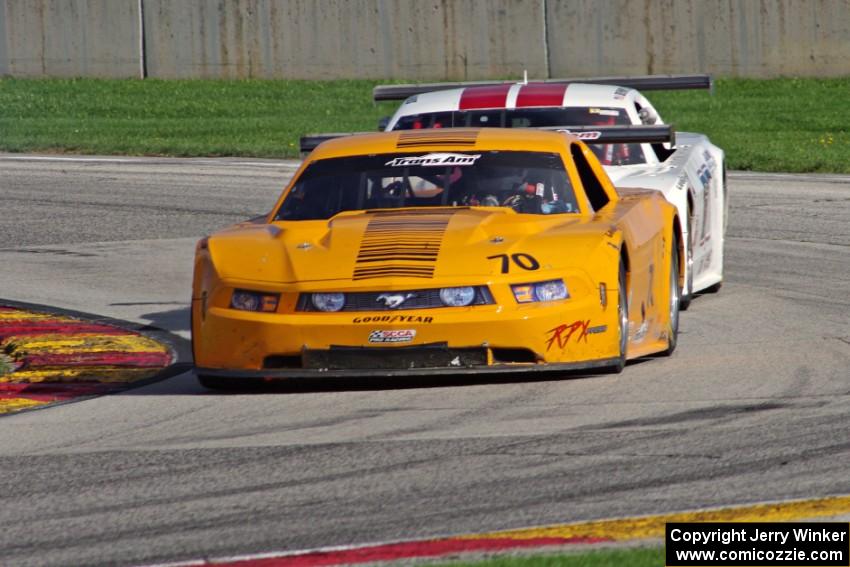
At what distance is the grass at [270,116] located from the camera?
22.9 metres

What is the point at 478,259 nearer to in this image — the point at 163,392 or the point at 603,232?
the point at 603,232

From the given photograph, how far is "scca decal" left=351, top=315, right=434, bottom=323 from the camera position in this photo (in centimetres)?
789

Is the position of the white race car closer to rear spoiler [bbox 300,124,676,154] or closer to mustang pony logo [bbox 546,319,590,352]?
rear spoiler [bbox 300,124,676,154]

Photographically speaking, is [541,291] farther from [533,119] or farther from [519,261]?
[533,119]

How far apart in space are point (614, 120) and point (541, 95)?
1.81ft

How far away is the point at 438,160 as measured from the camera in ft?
30.6

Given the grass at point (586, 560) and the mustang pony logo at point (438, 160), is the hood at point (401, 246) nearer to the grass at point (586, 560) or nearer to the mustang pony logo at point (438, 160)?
the mustang pony logo at point (438, 160)

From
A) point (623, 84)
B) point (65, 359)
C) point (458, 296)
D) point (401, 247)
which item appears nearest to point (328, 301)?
point (401, 247)

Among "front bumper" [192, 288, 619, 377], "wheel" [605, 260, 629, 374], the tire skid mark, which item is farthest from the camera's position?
the tire skid mark

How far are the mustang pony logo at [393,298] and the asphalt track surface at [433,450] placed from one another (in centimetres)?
41

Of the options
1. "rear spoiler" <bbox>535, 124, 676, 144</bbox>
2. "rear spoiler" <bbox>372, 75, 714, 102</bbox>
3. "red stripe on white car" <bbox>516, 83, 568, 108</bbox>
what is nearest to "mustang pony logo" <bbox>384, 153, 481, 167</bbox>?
"rear spoiler" <bbox>535, 124, 676, 144</bbox>

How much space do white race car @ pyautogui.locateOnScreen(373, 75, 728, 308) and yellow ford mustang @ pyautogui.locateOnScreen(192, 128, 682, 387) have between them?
2.26 m

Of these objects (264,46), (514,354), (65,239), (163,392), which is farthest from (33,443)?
(264,46)

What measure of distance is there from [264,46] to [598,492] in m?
25.4
